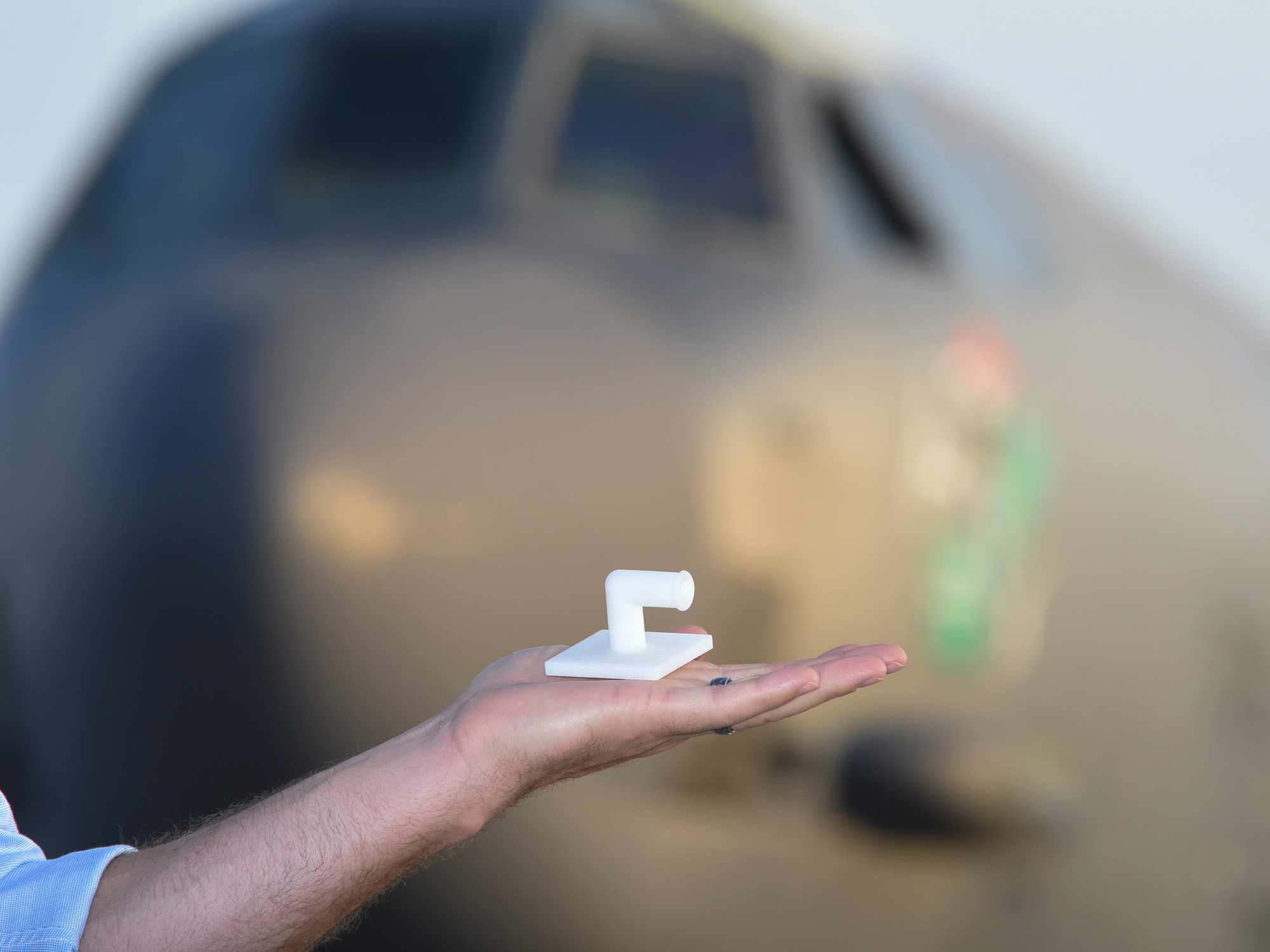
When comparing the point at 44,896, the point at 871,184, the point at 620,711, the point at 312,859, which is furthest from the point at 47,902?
the point at 871,184

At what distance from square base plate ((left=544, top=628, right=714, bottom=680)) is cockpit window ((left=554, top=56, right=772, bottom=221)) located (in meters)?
1.00

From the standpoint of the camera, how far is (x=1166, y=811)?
2.19 metres

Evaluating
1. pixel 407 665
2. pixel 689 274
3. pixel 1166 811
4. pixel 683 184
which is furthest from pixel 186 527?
pixel 1166 811

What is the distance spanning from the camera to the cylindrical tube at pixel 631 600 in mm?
1096

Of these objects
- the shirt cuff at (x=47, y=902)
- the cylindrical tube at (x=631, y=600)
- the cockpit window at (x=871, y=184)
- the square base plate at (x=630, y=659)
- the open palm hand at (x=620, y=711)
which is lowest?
the shirt cuff at (x=47, y=902)

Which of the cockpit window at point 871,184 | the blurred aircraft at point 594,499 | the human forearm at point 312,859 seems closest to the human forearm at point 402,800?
the human forearm at point 312,859

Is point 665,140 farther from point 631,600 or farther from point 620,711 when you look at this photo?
point 620,711

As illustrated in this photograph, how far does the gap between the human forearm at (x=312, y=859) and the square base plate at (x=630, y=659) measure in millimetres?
115

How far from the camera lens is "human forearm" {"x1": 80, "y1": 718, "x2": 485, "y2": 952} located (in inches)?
40.9

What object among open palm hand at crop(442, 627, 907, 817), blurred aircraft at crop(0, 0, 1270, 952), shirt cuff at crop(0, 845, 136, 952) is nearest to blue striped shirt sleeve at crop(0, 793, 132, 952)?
shirt cuff at crop(0, 845, 136, 952)

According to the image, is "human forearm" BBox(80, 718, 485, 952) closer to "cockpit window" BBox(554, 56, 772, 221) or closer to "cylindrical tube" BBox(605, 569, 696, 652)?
"cylindrical tube" BBox(605, 569, 696, 652)

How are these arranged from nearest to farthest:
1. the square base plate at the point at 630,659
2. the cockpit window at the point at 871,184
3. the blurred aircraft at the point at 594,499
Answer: the square base plate at the point at 630,659 < the blurred aircraft at the point at 594,499 < the cockpit window at the point at 871,184

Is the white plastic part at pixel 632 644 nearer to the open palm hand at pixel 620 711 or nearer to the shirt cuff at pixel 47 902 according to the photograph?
the open palm hand at pixel 620 711

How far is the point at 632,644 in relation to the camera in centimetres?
112
